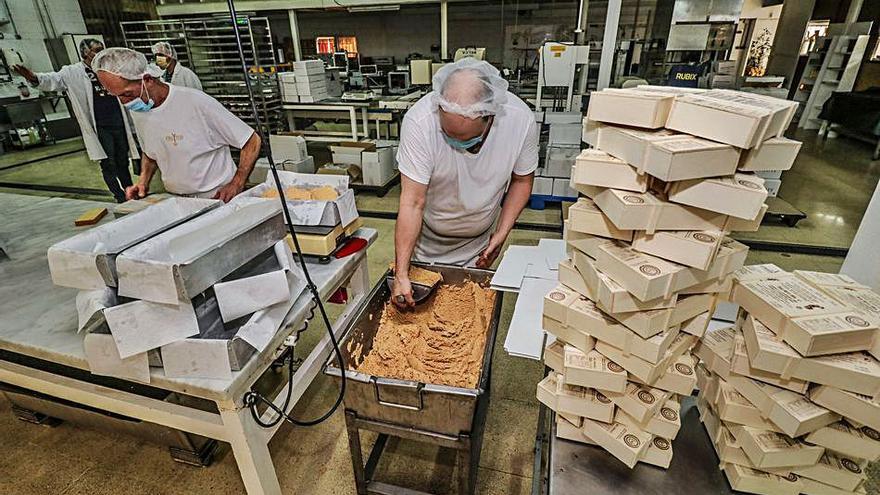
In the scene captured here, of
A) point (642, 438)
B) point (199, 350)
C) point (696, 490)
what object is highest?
point (199, 350)

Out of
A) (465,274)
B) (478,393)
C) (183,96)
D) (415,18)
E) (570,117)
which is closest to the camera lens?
(478,393)

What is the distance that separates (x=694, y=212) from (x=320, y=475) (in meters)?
1.67

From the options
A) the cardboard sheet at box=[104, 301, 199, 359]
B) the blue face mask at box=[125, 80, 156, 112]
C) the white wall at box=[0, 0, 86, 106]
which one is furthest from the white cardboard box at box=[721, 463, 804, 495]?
the white wall at box=[0, 0, 86, 106]

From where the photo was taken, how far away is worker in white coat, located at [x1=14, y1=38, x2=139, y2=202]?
12.6 ft

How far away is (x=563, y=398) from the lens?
120 centimetres

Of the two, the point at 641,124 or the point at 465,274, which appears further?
the point at 465,274

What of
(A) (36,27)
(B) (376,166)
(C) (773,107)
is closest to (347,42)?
(A) (36,27)

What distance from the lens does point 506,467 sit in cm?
170

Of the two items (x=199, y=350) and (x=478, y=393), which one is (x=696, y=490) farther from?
(x=199, y=350)

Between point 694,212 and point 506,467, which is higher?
point 694,212

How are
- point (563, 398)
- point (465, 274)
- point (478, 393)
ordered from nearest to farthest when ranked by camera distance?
point (478, 393)
point (563, 398)
point (465, 274)

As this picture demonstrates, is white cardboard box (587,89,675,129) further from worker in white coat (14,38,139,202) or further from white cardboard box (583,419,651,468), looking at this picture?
worker in white coat (14,38,139,202)

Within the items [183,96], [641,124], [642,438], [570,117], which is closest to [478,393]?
[642,438]

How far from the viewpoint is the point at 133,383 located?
131 cm
